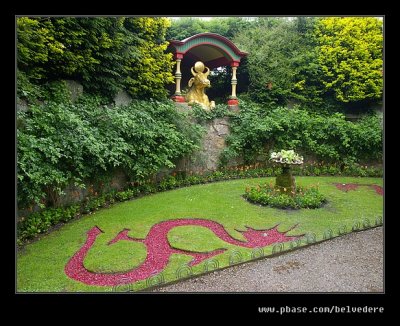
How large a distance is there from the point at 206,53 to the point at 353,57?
7.28 meters

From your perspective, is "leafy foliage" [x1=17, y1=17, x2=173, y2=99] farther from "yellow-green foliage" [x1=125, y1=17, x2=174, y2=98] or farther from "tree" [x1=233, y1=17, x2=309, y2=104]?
"tree" [x1=233, y1=17, x2=309, y2=104]

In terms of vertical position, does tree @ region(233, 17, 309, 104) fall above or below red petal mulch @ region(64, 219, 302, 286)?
above

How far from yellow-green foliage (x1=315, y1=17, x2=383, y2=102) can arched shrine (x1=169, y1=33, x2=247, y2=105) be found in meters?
4.82

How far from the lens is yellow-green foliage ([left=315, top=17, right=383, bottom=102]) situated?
1548 cm

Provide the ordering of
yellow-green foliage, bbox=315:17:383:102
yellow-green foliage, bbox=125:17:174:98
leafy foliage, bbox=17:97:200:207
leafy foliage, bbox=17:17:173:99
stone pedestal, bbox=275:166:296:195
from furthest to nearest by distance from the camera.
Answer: yellow-green foliage, bbox=315:17:383:102 < yellow-green foliage, bbox=125:17:174:98 < stone pedestal, bbox=275:166:296:195 < leafy foliage, bbox=17:17:173:99 < leafy foliage, bbox=17:97:200:207

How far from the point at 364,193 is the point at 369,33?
30.2 feet

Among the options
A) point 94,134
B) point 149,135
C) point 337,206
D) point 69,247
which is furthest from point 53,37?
point 337,206

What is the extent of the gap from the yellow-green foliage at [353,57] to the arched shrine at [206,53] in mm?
4821

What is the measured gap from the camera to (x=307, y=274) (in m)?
5.31

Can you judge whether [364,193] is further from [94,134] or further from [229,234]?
[94,134]

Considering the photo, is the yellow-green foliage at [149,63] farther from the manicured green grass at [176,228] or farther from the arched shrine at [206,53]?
the manicured green grass at [176,228]

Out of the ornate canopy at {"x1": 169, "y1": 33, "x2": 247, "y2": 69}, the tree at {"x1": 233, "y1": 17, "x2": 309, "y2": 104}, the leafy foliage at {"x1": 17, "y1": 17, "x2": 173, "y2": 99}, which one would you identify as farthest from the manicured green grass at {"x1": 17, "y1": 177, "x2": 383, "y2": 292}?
the tree at {"x1": 233, "y1": 17, "x2": 309, "y2": 104}

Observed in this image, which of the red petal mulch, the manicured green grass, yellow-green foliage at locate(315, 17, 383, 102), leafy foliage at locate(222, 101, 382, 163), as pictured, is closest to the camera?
the red petal mulch

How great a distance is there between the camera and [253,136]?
13.1 metres
